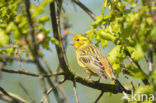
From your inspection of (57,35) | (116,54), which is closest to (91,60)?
(116,54)

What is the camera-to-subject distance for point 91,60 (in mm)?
6320

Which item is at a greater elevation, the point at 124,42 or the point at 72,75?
the point at 124,42

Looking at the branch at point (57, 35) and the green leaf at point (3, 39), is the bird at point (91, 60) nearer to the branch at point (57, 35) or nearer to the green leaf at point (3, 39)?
the branch at point (57, 35)

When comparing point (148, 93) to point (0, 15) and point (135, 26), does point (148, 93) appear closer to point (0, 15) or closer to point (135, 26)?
point (135, 26)

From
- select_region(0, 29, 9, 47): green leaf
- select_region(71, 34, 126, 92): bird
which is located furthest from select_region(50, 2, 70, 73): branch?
select_region(71, 34, 126, 92): bird

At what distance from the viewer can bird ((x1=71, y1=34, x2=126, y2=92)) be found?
577 cm

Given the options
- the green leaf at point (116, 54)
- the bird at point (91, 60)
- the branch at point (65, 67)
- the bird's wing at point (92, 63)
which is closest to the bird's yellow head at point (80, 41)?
the bird at point (91, 60)

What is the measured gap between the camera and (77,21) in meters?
9.41

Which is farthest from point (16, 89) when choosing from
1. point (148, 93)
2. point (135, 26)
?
point (135, 26)

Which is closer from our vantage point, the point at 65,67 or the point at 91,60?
the point at 65,67

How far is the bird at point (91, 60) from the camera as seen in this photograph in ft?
18.9

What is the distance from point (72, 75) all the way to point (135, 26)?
Result: 5.87ft

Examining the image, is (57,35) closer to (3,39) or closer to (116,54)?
(3,39)

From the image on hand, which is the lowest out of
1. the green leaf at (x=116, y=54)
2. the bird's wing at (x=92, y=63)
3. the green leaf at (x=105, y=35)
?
the bird's wing at (x=92, y=63)
